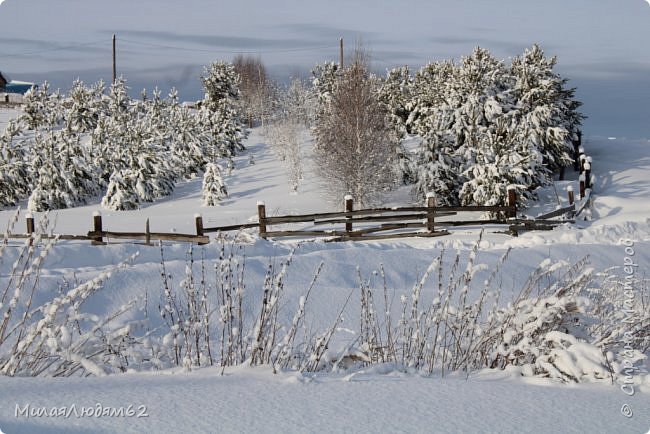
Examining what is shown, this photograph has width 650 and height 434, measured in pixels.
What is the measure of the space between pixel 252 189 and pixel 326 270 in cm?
2021

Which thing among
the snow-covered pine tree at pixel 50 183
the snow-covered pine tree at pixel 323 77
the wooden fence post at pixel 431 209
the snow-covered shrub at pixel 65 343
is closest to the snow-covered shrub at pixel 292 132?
the snow-covered pine tree at pixel 323 77

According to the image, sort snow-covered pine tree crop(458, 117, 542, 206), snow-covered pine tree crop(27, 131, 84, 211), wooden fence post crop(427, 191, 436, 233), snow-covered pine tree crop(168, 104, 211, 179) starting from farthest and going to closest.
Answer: snow-covered pine tree crop(168, 104, 211, 179)
snow-covered pine tree crop(27, 131, 84, 211)
snow-covered pine tree crop(458, 117, 542, 206)
wooden fence post crop(427, 191, 436, 233)

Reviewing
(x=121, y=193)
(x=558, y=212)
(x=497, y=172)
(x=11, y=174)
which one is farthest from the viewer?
(x=11, y=174)

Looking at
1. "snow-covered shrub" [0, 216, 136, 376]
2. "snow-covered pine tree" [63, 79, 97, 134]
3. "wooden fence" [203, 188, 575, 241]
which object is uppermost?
"snow-covered pine tree" [63, 79, 97, 134]

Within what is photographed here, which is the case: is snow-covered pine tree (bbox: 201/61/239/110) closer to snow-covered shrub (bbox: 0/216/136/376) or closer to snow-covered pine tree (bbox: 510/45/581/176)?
snow-covered pine tree (bbox: 510/45/581/176)

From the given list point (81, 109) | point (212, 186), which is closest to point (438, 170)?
point (212, 186)

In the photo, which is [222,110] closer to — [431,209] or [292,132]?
[292,132]

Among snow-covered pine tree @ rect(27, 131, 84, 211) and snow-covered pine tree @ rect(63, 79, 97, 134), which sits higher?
snow-covered pine tree @ rect(63, 79, 97, 134)

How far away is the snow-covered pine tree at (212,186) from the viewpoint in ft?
83.0

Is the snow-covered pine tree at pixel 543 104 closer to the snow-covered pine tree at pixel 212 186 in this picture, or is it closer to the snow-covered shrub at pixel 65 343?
the snow-covered pine tree at pixel 212 186

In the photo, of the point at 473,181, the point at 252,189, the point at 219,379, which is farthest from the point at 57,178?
the point at 219,379

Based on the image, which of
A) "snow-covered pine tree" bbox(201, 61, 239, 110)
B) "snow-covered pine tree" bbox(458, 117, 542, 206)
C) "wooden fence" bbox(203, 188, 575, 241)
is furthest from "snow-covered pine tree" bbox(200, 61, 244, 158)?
"wooden fence" bbox(203, 188, 575, 241)

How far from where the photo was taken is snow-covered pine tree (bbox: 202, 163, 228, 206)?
25.3 meters

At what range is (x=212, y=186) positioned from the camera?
83.5ft
